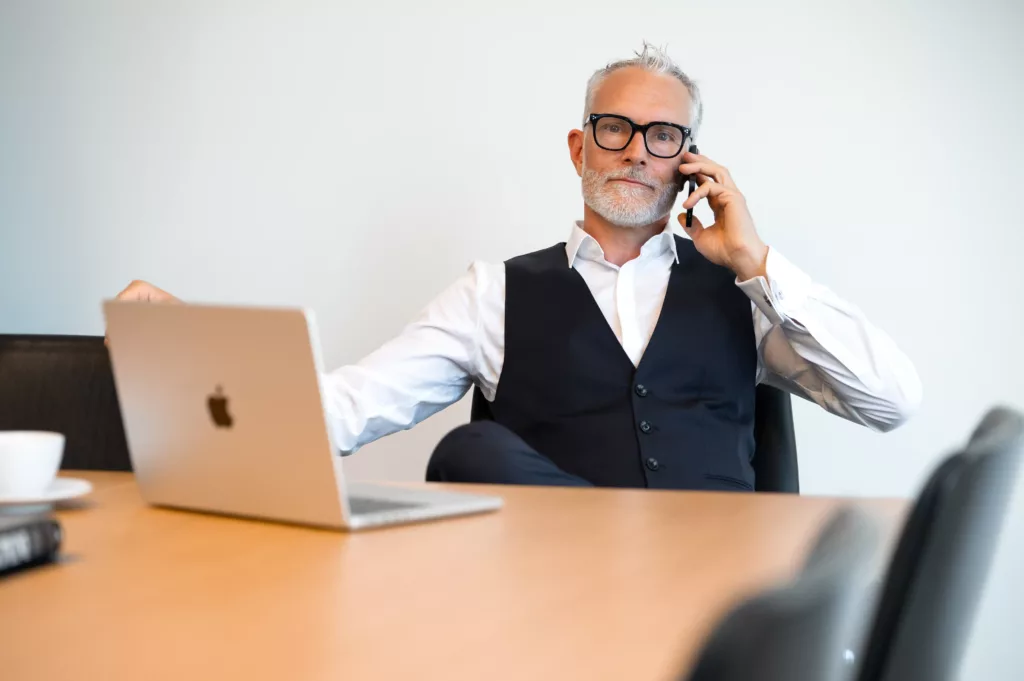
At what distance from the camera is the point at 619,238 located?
8.19 ft

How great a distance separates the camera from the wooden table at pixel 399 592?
2.14ft

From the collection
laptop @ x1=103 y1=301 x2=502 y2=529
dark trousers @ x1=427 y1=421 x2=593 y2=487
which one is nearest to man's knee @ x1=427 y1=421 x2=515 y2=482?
dark trousers @ x1=427 y1=421 x2=593 y2=487

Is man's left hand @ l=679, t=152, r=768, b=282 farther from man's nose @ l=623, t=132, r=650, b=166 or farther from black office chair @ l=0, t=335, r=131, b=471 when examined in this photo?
black office chair @ l=0, t=335, r=131, b=471

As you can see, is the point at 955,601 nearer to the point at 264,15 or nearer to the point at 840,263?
the point at 840,263

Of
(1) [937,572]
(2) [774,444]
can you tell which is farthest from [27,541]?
(2) [774,444]

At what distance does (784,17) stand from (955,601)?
2.25 metres

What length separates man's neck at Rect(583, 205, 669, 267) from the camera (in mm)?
2494

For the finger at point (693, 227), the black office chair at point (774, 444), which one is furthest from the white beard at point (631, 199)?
the black office chair at point (774, 444)

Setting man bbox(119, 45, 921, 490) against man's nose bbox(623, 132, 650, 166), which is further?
man's nose bbox(623, 132, 650, 166)

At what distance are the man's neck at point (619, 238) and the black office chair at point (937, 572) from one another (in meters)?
1.96

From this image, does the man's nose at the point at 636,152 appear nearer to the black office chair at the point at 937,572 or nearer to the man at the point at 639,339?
the man at the point at 639,339

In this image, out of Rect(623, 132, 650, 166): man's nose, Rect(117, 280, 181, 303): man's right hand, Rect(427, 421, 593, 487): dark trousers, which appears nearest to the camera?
Rect(427, 421, 593, 487): dark trousers

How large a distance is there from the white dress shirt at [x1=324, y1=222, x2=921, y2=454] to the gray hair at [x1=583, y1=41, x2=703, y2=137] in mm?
286

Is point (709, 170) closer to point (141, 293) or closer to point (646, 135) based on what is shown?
point (646, 135)
